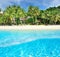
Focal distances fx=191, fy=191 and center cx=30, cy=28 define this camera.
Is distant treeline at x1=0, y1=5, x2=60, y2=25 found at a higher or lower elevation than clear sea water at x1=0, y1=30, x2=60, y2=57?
higher

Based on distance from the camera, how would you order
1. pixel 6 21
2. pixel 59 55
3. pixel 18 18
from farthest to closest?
pixel 18 18 → pixel 6 21 → pixel 59 55

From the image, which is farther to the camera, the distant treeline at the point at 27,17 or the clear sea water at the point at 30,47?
the distant treeline at the point at 27,17

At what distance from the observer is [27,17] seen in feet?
163

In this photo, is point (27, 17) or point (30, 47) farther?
point (27, 17)

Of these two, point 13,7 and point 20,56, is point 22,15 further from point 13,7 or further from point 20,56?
point 20,56

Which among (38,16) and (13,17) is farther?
(38,16)

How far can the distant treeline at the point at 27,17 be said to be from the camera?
150 ft

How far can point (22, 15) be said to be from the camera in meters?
47.8

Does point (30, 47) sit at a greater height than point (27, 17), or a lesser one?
lesser

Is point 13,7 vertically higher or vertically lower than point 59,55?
higher

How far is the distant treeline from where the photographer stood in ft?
150

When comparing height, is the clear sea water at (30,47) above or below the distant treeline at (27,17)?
below

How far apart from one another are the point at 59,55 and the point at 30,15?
39160 mm

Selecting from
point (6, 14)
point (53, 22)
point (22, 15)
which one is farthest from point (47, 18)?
point (6, 14)
